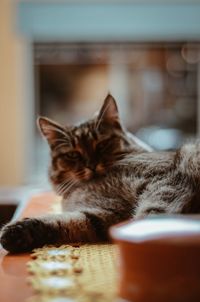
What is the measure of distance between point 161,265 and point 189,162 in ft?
2.11

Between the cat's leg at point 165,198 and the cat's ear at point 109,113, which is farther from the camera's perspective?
the cat's ear at point 109,113

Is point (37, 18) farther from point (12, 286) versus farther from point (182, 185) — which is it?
point (12, 286)

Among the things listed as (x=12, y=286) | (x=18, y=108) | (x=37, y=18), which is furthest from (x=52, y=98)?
(x=12, y=286)

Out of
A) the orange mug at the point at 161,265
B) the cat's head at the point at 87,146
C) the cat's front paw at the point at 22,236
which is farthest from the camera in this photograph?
the cat's head at the point at 87,146

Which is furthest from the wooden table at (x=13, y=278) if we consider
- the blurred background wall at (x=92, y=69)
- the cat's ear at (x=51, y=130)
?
the blurred background wall at (x=92, y=69)

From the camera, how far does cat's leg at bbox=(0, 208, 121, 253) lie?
1106 millimetres

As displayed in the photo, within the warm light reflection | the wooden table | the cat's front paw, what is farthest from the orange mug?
the cat's front paw

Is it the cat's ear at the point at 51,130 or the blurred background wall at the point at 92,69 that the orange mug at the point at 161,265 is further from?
the blurred background wall at the point at 92,69

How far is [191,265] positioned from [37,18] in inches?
161

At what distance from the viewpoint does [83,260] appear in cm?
99

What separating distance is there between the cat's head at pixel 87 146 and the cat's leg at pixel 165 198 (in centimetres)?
27

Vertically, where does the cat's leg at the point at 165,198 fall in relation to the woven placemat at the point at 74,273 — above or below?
above

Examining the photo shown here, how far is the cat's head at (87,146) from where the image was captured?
156 cm

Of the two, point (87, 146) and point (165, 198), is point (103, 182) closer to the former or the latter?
point (87, 146)
